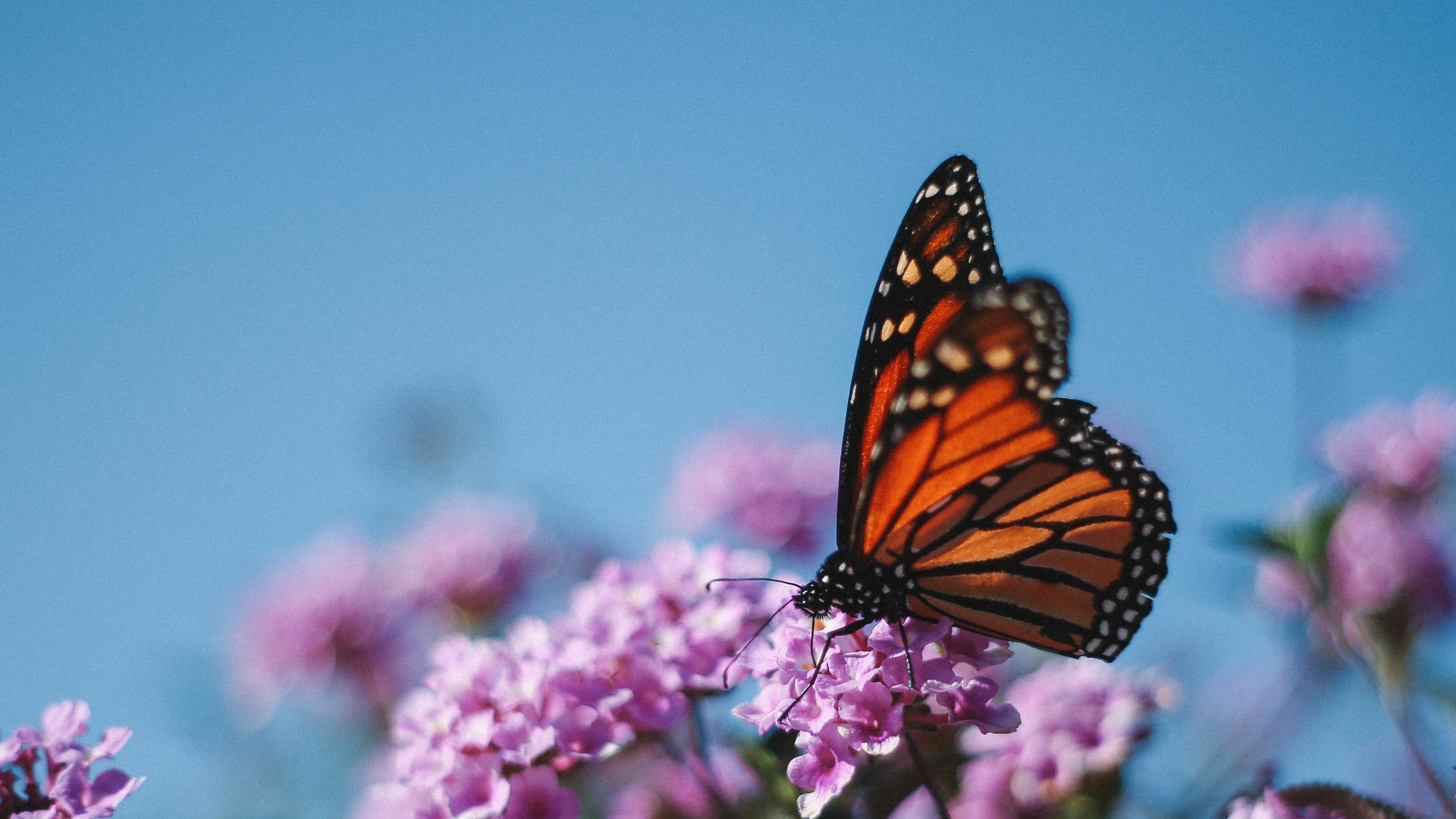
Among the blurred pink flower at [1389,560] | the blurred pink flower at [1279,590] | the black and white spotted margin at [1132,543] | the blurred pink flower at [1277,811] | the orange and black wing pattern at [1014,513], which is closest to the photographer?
the blurred pink flower at [1277,811]

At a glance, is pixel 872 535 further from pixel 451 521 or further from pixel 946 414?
pixel 451 521

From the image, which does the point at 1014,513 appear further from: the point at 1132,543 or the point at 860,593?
the point at 860,593

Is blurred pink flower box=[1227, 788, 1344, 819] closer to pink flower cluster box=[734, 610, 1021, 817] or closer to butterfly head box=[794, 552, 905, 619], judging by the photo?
pink flower cluster box=[734, 610, 1021, 817]

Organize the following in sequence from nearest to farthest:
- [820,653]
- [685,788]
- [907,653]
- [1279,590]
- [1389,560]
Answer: [907,653]
[820,653]
[685,788]
[1389,560]
[1279,590]

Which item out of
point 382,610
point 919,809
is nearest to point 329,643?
point 382,610

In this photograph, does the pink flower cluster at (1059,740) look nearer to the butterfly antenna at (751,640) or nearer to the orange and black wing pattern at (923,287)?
the butterfly antenna at (751,640)

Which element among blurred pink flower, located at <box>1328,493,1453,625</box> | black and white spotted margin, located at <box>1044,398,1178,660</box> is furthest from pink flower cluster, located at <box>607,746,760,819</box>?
blurred pink flower, located at <box>1328,493,1453,625</box>

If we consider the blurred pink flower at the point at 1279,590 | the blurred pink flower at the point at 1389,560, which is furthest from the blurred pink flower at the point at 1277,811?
the blurred pink flower at the point at 1279,590
